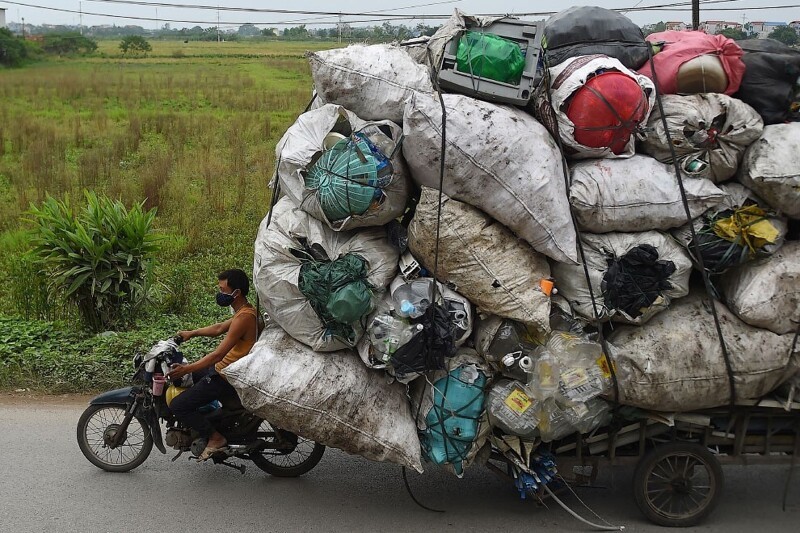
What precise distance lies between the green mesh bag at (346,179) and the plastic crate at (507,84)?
0.61 metres

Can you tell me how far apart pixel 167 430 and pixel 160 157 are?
1134cm

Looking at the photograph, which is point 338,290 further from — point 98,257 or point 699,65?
point 98,257

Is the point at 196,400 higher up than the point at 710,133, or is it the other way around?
the point at 710,133

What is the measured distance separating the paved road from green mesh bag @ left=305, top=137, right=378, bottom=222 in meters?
1.79

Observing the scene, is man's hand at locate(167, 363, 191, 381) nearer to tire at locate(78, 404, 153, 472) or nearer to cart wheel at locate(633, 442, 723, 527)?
tire at locate(78, 404, 153, 472)

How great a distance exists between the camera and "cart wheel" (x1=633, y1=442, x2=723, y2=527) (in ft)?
14.9

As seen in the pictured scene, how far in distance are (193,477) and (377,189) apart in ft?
7.64

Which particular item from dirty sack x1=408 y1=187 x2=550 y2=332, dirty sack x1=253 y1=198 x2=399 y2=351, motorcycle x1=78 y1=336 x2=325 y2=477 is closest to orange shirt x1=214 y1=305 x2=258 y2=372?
motorcycle x1=78 y1=336 x2=325 y2=477

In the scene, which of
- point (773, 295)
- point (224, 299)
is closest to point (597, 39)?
point (773, 295)

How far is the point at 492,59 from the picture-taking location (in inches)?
167

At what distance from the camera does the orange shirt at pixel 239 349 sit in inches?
194

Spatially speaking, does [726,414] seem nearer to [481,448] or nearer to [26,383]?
[481,448]

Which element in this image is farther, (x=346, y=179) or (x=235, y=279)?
(x=235, y=279)

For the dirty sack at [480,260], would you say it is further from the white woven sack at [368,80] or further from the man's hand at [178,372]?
the man's hand at [178,372]
